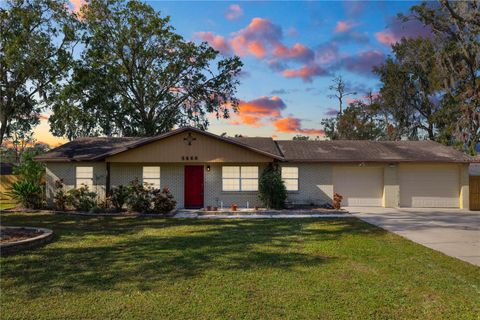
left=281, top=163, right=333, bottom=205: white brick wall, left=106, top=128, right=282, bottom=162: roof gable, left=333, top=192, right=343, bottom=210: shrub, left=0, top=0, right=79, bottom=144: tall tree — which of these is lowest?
left=333, top=192, right=343, bottom=210: shrub

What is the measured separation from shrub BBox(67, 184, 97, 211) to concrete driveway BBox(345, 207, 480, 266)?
44.3ft

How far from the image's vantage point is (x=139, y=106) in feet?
104

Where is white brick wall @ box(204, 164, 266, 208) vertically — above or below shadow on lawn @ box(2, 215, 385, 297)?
above

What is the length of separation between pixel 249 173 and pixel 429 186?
10.4m

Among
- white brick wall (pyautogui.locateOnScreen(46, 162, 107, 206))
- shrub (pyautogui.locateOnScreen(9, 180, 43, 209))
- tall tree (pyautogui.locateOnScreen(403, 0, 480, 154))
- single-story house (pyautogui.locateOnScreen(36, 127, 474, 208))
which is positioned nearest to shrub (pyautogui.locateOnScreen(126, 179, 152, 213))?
single-story house (pyautogui.locateOnScreen(36, 127, 474, 208))

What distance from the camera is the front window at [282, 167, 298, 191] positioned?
62.1 feet

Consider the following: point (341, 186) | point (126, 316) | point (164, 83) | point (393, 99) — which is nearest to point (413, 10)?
point (341, 186)

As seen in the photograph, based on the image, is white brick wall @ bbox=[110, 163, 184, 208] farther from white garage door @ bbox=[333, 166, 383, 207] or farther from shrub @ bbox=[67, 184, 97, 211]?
white garage door @ bbox=[333, 166, 383, 207]


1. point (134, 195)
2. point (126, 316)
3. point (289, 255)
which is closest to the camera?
point (126, 316)

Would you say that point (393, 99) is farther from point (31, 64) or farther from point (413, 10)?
point (31, 64)

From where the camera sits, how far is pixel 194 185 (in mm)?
18812

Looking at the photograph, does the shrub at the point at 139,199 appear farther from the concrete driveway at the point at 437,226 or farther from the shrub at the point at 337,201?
the concrete driveway at the point at 437,226

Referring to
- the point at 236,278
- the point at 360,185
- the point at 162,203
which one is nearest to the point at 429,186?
the point at 360,185

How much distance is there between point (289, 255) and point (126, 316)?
470 centimetres
